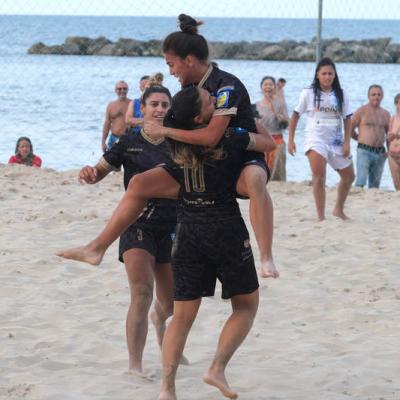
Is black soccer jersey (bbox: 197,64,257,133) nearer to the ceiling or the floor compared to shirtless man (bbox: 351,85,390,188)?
nearer to the ceiling

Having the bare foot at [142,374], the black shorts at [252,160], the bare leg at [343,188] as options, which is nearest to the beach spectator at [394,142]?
the bare leg at [343,188]

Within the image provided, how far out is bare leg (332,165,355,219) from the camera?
977 cm

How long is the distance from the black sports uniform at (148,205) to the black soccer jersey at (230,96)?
0.62 meters

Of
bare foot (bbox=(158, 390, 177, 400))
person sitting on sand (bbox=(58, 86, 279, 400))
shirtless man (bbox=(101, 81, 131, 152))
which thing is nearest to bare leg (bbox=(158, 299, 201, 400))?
person sitting on sand (bbox=(58, 86, 279, 400))

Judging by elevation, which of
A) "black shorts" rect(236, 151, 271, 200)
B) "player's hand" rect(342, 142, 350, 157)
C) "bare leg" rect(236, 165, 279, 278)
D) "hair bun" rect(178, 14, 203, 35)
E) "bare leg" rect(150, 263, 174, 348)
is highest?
"hair bun" rect(178, 14, 203, 35)

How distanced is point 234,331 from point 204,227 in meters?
0.51

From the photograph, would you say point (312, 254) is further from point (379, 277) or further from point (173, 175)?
point (173, 175)

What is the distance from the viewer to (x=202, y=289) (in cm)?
459

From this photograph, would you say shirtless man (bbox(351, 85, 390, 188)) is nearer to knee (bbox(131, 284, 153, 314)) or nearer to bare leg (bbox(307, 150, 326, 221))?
bare leg (bbox(307, 150, 326, 221))

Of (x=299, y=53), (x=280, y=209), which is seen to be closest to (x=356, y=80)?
(x=299, y=53)

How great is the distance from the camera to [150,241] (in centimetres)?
518

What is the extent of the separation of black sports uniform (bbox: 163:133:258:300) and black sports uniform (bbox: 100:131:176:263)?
0.56 m

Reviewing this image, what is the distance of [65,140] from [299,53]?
1451 inches

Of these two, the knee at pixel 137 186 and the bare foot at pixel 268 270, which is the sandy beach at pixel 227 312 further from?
the knee at pixel 137 186
